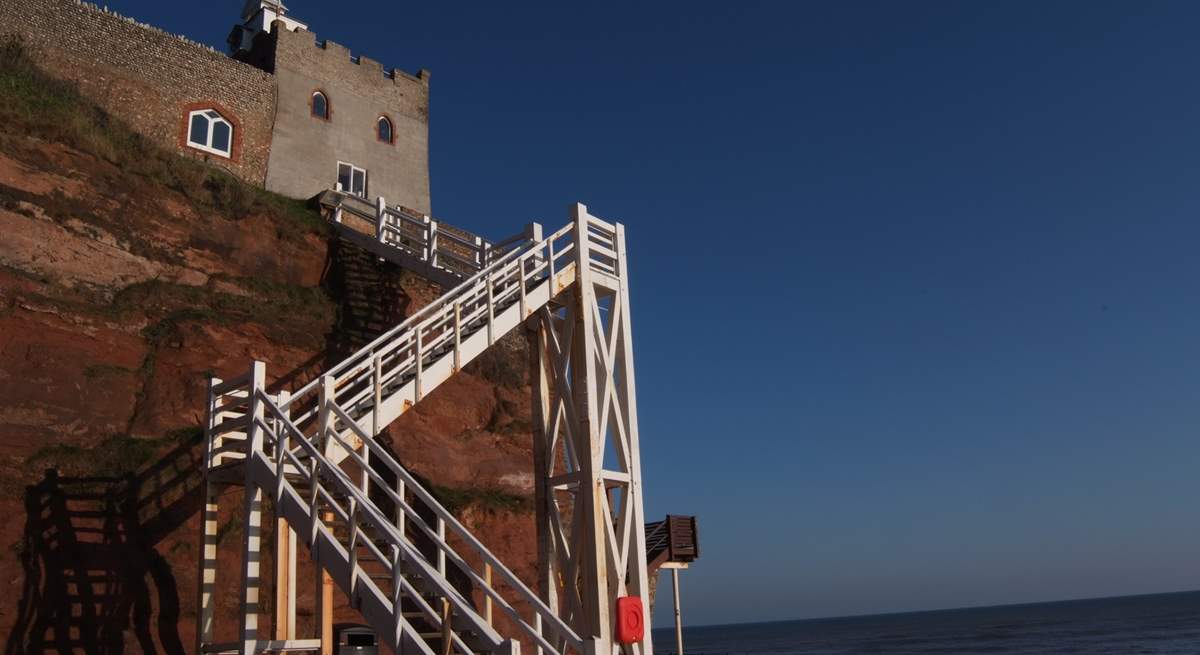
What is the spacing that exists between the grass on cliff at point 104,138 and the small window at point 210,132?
174cm

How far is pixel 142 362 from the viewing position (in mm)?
15281

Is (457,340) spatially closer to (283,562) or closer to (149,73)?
(283,562)

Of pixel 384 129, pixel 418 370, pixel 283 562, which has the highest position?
pixel 384 129

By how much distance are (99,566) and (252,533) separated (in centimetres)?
302

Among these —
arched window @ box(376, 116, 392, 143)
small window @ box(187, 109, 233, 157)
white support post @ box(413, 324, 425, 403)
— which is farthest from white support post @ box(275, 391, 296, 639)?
arched window @ box(376, 116, 392, 143)

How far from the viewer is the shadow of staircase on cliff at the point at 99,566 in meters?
12.3

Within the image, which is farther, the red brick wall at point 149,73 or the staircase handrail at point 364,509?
the red brick wall at point 149,73

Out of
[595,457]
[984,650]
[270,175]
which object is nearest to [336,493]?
[595,457]

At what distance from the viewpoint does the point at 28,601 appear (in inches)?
479

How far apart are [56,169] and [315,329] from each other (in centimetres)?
500

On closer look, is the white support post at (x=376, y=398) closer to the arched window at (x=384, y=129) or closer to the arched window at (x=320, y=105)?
the arched window at (x=320, y=105)

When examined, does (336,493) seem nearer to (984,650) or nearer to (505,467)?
(505,467)

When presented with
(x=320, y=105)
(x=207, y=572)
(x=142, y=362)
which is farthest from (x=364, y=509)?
(x=320, y=105)

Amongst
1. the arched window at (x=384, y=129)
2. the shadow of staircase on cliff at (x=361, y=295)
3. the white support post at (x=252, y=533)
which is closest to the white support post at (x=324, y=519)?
the white support post at (x=252, y=533)
